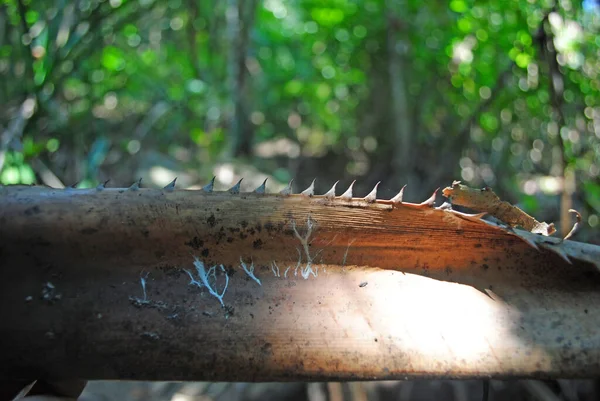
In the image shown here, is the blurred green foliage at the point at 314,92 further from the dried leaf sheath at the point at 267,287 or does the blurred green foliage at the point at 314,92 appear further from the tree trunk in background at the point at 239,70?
the dried leaf sheath at the point at 267,287

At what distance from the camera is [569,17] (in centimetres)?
283

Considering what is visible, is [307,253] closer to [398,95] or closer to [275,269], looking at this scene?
[275,269]

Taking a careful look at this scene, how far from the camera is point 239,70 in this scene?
4238 millimetres

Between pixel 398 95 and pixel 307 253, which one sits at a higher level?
pixel 398 95

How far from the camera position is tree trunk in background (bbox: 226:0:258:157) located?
13.3 ft

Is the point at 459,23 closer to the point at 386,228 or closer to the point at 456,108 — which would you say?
the point at 456,108

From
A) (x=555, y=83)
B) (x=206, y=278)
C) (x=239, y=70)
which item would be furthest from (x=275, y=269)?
(x=239, y=70)

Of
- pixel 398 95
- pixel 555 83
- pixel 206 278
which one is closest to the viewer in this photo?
pixel 206 278

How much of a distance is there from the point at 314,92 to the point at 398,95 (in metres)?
1.15

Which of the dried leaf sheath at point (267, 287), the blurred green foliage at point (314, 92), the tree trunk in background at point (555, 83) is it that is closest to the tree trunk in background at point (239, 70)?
the blurred green foliage at point (314, 92)

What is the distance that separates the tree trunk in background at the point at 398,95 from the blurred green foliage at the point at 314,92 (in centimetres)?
1

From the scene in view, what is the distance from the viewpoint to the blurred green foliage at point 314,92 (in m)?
2.95

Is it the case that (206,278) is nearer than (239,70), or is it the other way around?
(206,278)

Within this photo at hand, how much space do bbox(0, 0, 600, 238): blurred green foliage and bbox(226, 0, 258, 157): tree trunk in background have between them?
13mm
